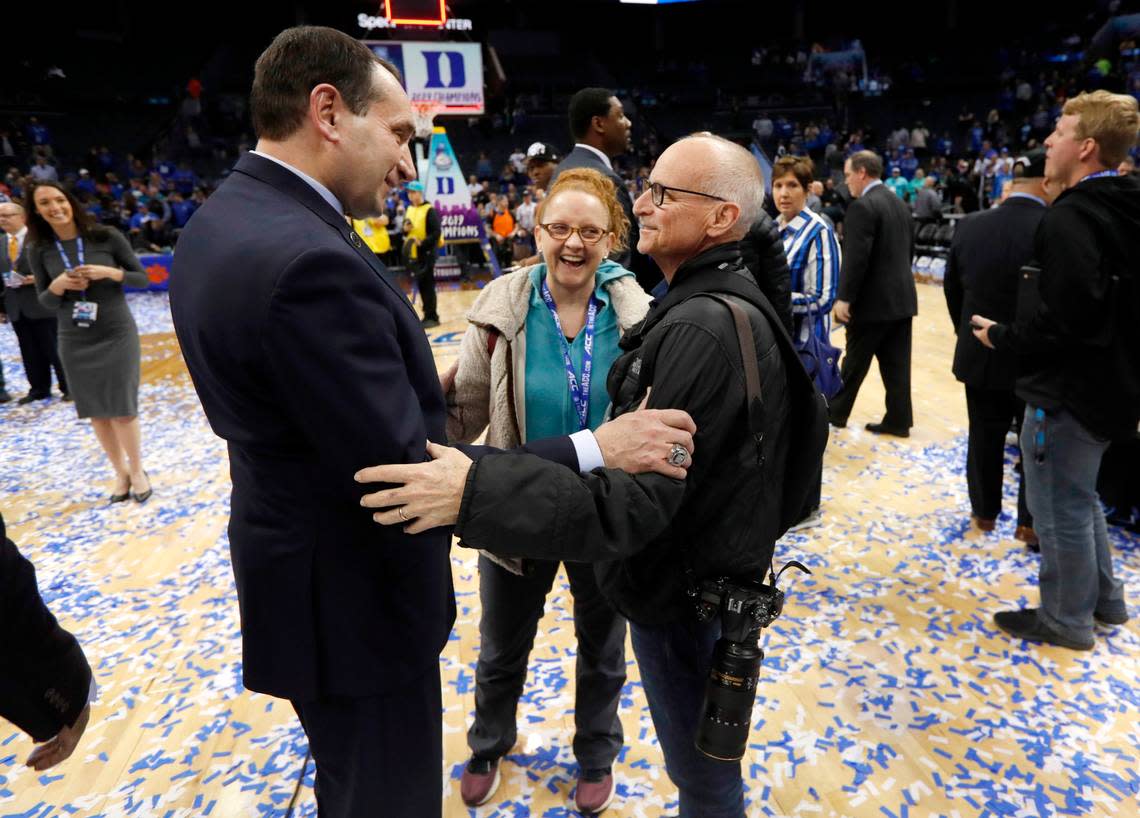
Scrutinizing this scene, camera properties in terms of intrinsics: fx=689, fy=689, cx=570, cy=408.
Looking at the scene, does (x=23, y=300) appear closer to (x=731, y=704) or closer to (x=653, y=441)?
(x=653, y=441)

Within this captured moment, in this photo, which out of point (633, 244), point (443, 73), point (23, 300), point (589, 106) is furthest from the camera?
point (443, 73)

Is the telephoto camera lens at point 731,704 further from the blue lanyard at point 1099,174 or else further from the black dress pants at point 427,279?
the black dress pants at point 427,279

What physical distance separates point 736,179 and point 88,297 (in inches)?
145

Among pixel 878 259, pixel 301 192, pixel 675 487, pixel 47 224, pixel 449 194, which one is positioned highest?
pixel 449 194

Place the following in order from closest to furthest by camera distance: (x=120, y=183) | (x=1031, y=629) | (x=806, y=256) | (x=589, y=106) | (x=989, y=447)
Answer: (x=1031, y=629) < (x=589, y=106) < (x=989, y=447) < (x=806, y=256) < (x=120, y=183)

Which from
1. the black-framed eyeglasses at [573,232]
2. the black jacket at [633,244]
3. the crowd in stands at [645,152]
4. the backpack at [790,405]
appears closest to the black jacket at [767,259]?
the black jacket at [633,244]

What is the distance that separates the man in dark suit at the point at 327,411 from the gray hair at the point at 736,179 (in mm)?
494

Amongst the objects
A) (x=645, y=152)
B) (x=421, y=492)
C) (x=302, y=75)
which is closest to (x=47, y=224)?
(x=302, y=75)

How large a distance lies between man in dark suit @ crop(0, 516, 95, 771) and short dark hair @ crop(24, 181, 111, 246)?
10.6 ft

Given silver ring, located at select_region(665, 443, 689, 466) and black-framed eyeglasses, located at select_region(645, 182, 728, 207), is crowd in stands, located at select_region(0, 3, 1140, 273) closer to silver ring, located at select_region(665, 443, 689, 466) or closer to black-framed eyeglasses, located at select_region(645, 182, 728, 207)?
black-framed eyeglasses, located at select_region(645, 182, 728, 207)

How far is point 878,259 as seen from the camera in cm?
421

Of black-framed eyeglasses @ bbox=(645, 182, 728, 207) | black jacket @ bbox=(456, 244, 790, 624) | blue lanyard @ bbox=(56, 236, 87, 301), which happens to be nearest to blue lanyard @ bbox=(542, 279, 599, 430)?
black jacket @ bbox=(456, 244, 790, 624)

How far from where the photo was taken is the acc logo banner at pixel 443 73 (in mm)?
9703

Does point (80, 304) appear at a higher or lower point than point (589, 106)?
lower
